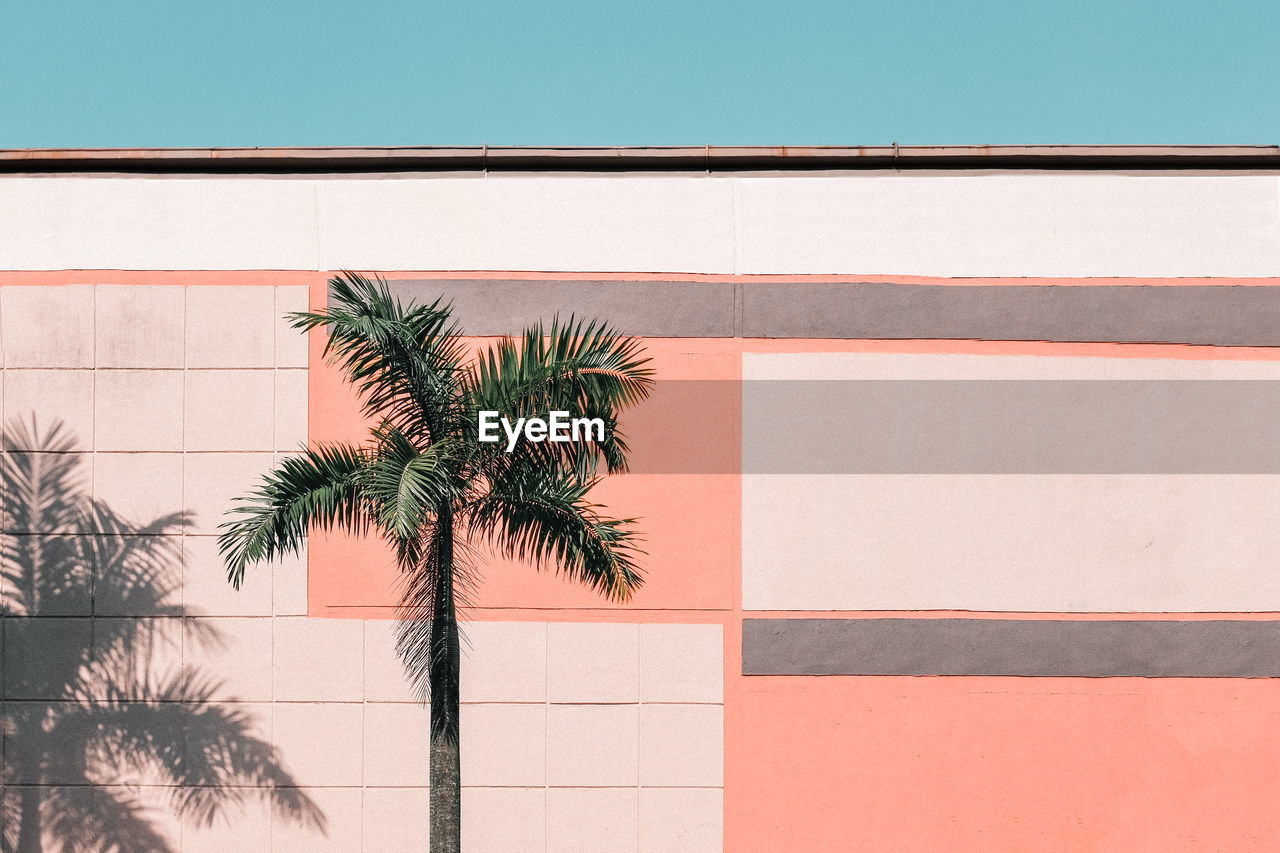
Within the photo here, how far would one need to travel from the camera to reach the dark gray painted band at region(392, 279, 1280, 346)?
955 centimetres

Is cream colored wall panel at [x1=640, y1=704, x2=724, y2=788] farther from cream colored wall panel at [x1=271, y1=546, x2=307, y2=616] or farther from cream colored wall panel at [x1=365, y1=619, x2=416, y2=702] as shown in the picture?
cream colored wall panel at [x1=271, y1=546, x2=307, y2=616]

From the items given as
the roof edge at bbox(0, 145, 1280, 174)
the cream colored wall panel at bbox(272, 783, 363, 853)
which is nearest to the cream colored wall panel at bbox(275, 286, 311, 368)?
the roof edge at bbox(0, 145, 1280, 174)

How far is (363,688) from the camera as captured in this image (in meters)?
9.39

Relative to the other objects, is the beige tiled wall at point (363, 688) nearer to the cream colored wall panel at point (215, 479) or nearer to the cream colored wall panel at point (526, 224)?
the cream colored wall panel at point (215, 479)

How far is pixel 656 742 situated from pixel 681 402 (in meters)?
3.62

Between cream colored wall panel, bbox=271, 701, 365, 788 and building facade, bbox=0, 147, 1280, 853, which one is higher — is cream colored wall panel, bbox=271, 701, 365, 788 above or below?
below

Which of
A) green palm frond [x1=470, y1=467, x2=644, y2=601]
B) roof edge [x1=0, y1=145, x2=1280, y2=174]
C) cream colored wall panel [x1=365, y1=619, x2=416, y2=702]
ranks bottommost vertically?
cream colored wall panel [x1=365, y1=619, x2=416, y2=702]

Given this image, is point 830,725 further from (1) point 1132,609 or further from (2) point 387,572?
(2) point 387,572

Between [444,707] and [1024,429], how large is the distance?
21.6 ft

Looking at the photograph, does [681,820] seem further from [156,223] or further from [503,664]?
[156,223]

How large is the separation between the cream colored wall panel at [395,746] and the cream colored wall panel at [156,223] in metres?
4.93

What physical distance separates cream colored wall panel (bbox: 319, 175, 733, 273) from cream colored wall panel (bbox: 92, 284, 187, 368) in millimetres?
1742

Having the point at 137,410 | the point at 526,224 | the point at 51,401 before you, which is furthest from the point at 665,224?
the point at 51,401

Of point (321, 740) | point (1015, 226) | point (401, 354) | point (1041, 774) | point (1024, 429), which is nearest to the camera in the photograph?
point (401, 354)
